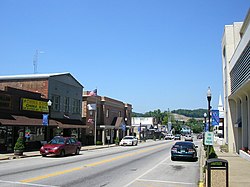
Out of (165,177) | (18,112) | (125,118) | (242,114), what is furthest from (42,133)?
(125,118)

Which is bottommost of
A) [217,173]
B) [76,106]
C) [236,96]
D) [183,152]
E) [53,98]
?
[183,152]

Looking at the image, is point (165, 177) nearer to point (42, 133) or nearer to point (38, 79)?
point (42, 133)

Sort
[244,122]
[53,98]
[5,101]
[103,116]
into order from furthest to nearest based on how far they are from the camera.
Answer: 1. [103,116]
2. [53,98]
3. [5,101]
4. [244,122]

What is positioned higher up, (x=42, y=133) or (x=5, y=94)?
(x=5, y=94)

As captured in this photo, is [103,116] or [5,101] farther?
[103,116]

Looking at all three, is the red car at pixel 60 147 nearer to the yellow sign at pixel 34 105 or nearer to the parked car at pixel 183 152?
the yellow sign at pixel 34 105

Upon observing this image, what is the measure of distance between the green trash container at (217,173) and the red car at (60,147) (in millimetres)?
16852

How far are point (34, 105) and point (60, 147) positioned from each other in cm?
951

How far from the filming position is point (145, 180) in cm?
1392

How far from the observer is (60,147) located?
83.8ft

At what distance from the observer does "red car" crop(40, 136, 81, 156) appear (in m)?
25.3

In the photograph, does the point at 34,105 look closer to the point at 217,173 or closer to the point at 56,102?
the point at 56,102

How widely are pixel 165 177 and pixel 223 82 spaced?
2709 cm

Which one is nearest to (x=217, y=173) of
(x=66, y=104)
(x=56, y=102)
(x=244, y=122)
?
(x=244, y=122)
